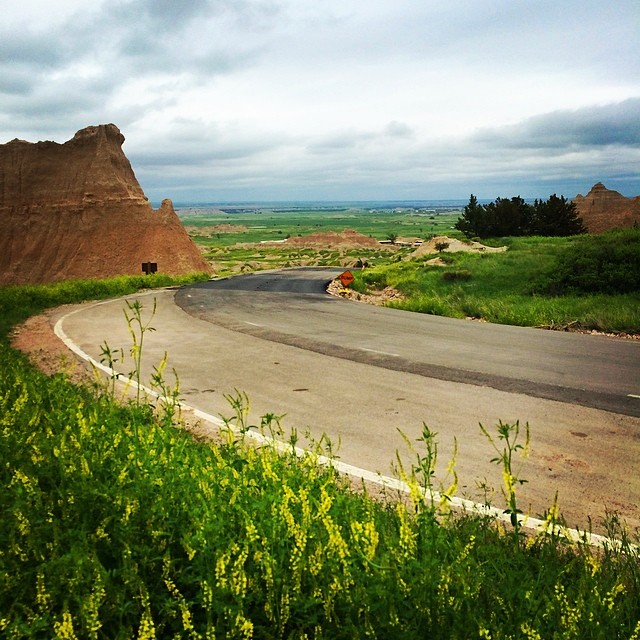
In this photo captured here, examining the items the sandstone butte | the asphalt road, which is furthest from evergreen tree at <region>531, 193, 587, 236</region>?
the asphalt road

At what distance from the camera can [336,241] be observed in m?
108

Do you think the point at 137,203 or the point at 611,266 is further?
the point at 137,203

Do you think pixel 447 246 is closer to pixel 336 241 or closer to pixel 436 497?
pixel 436 497

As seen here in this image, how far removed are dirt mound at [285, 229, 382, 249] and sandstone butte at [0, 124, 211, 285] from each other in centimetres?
5576

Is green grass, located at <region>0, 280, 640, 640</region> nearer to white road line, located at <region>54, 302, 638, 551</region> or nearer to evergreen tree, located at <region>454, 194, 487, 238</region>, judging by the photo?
white road line, located at <region>54, 302, 638, 551</region>

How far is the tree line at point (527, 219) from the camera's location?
58781 mm

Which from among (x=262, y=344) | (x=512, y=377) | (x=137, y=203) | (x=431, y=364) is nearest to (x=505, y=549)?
(x=512, y=377)

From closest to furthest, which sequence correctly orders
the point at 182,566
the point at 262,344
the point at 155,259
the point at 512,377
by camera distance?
the point at 182,566 < the point at 512,377 < the point at 262,344 < the point at 155,259

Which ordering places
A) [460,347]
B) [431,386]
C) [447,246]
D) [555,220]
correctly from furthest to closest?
[555,220]
[447,246]
[460,347]
[431,386]

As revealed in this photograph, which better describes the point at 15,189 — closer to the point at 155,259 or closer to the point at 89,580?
the point at 155,259

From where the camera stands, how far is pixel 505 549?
3920 millimetres

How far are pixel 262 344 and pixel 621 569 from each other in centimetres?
1040

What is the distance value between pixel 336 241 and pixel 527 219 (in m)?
50.7

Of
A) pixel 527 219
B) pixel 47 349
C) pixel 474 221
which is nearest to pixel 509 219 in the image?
pixel 527 219
